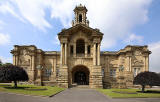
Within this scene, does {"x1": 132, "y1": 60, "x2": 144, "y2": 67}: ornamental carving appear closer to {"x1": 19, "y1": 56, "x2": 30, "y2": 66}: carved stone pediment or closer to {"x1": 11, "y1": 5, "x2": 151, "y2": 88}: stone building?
{"x1": 11, "y1": 5, "x2": 151, "y2": 88}: stone building

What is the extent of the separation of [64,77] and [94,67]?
24.8 feet

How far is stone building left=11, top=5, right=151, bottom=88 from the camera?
4050 centimetres

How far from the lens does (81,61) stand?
42.4 m

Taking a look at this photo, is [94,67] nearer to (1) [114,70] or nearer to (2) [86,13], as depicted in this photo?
(1) [114,70]

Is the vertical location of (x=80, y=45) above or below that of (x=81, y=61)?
above

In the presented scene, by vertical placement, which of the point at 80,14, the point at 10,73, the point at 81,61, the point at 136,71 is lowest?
the point at 136,71

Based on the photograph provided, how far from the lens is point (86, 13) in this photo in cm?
5053

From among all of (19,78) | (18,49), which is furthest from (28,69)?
(19,78)

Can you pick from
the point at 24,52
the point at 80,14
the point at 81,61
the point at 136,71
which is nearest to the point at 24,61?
the point at 24,52

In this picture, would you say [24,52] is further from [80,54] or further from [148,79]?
[148,79]

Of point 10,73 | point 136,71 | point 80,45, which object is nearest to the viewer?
point 10,73

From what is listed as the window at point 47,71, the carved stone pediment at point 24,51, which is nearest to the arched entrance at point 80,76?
the window at point 47,71

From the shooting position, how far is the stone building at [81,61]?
40500mm

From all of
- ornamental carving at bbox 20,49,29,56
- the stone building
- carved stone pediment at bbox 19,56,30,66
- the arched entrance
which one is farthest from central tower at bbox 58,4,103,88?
carved stone pediment at bbox 19,56,30,66
